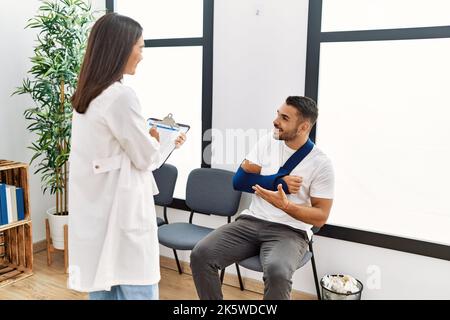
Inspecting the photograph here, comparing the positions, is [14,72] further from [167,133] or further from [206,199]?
[167,133]

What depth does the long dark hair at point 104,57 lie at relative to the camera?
1463 millimetres

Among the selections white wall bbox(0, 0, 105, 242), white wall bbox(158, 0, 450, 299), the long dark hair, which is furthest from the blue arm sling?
white wall bbox(0, 0, 105, 242)

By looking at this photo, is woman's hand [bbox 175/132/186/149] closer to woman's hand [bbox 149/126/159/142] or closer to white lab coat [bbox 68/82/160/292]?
woman's hand [bbox 149/126/159/142]

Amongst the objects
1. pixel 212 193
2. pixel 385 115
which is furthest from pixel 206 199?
pixel 385 115

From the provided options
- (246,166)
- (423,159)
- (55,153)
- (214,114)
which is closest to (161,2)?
(214,114)

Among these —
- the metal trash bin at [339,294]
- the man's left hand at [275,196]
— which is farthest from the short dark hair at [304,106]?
the metal trash bin at [339,294]

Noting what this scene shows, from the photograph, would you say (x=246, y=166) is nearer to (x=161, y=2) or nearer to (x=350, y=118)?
(x=350, y=118)

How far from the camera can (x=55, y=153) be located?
2990mm

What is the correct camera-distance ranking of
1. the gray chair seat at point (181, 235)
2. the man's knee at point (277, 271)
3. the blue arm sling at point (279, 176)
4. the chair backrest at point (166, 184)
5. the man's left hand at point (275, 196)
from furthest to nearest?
the chair backrest at point (166, 184), the gray chair seat at point (181, 235), the blue arm sling at point (279, 176), the man's left hand at point (275, 196), the man's knee at point (277, 271)

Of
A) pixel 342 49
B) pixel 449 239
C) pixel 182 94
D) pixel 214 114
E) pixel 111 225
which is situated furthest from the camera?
pixel 182 94

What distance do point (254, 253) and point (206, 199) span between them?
2.36 ft

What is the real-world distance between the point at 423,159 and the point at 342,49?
2.64 feet

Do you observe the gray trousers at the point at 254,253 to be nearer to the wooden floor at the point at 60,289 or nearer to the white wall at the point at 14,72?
the wooden floor at the point at 60,289

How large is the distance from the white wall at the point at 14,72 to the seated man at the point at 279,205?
1795mm
